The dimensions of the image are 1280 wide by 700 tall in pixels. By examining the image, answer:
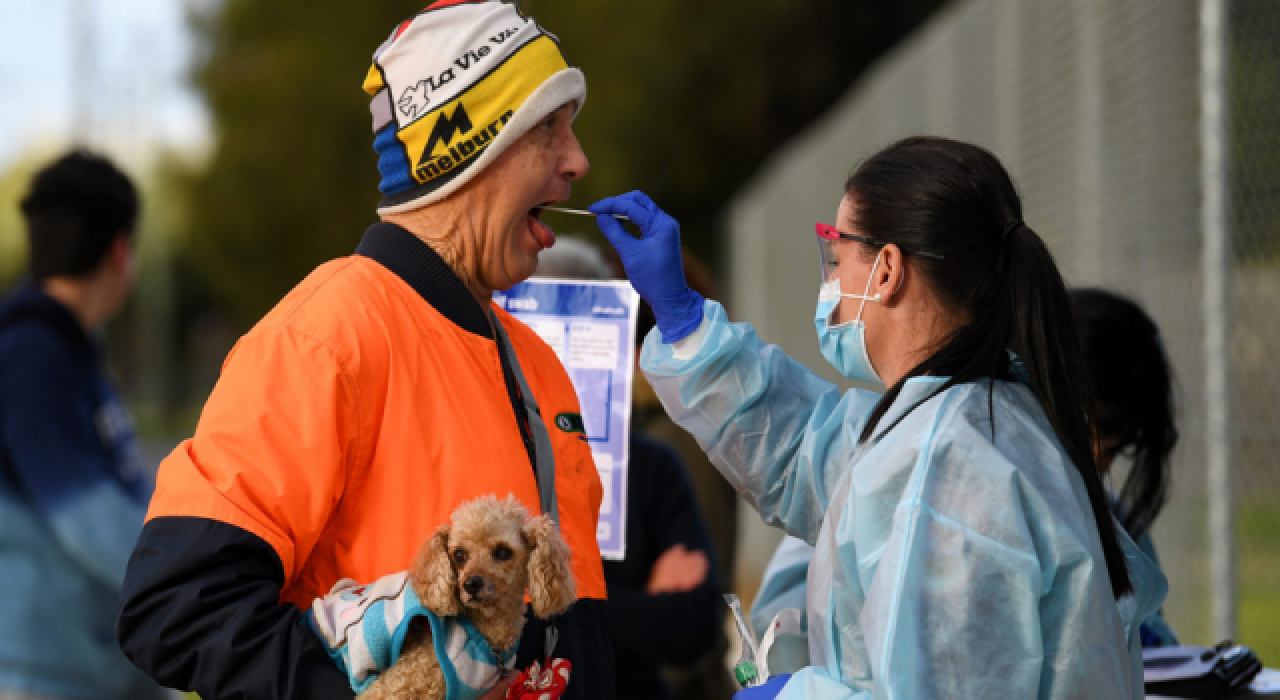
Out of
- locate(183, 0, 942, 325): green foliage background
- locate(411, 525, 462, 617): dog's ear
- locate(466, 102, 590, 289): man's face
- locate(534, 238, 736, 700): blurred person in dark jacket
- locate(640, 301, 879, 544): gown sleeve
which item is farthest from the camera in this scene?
locate(183, 0, 942, 325): green foliage background

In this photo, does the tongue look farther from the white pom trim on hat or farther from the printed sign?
the printed sign

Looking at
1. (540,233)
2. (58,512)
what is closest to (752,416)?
(540,233)

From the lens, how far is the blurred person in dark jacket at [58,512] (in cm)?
339

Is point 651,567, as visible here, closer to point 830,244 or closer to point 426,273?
point 830,244

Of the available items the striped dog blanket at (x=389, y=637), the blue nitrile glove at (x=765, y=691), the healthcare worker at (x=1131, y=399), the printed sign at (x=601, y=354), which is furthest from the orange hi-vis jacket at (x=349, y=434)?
the healthcare worker at (x=1131, y=399)

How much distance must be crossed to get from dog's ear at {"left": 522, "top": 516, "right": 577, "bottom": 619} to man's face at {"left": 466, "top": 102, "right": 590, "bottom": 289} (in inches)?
23.4

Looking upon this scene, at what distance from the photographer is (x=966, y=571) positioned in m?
1.77

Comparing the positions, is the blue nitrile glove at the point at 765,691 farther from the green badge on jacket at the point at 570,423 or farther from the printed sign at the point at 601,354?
the printed sign at the point at 601,354

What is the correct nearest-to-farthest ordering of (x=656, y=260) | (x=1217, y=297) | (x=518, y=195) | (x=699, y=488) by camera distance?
1. (x=518, y=195)
2. (x=656, y=260)
3. (x=699, y=488)
4. (x=1217, y=297)

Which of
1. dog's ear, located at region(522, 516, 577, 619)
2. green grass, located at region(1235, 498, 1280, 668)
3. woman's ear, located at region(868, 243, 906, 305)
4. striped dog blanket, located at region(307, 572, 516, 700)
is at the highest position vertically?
woman's ear, located at region(868, 243, 906, 305)

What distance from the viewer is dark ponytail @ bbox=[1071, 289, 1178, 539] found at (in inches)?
116

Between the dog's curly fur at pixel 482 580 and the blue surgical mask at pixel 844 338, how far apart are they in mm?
815

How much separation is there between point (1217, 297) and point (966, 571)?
2.97m

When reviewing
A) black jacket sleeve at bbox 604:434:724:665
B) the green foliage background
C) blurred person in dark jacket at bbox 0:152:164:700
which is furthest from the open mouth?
the green foliage background
